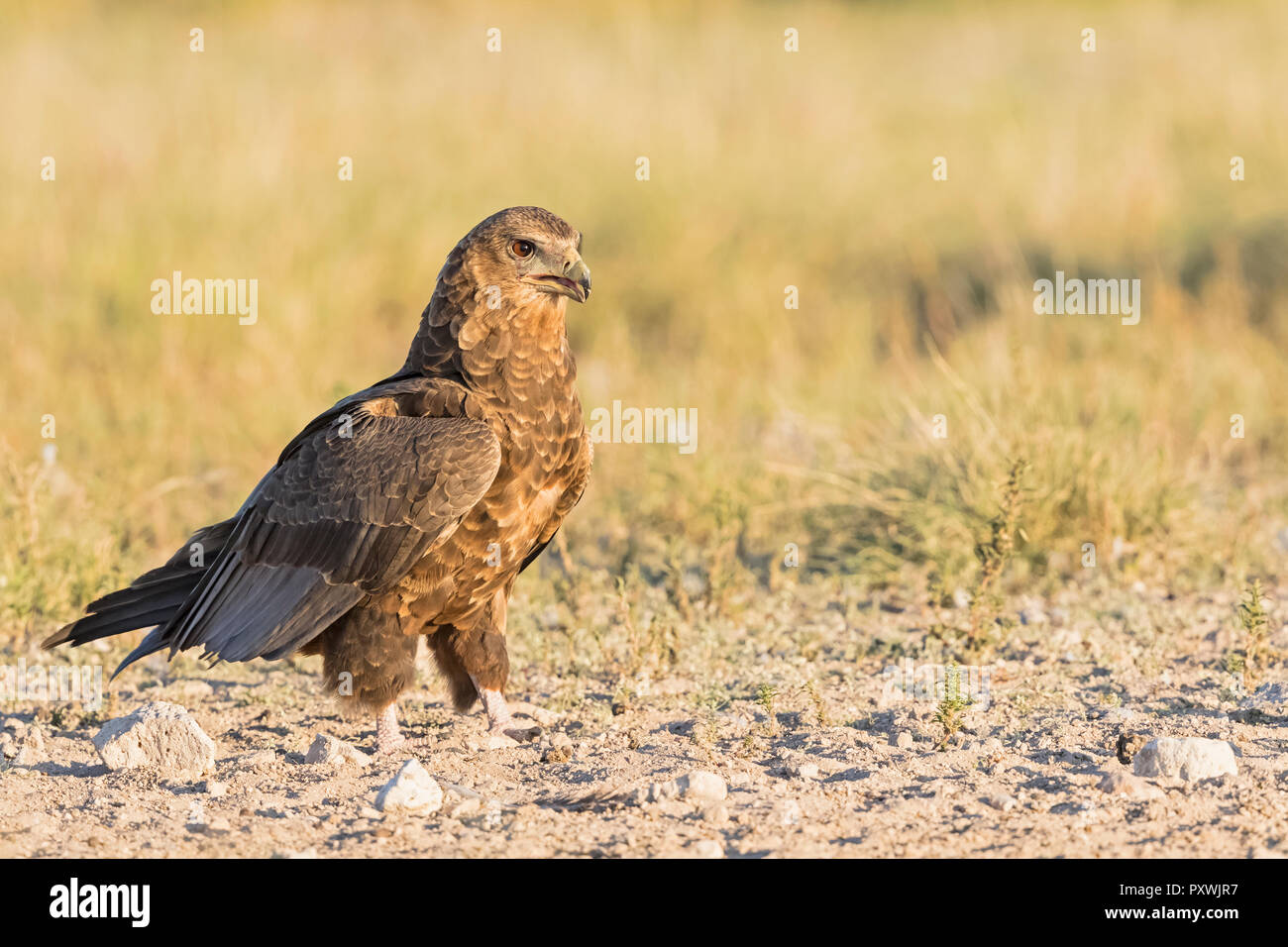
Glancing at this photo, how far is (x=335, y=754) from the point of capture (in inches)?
171

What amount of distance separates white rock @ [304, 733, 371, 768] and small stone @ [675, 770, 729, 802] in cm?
104

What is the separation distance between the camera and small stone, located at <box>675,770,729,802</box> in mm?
3814

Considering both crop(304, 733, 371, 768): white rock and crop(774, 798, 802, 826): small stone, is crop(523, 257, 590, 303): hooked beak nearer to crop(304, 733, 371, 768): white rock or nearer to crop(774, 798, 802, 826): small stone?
crop(304, 733, 371, 768): white rock

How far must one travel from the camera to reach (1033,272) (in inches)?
393

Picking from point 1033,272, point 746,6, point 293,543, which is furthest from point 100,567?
point 746,6

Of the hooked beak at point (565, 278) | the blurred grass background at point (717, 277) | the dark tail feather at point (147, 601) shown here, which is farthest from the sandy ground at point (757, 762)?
the hooked beak at point (565, 278)

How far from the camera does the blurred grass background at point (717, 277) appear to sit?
20.4 feet

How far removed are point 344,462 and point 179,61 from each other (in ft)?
35.6

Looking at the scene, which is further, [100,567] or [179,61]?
[179,61]

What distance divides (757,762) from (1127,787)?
39.7 inches

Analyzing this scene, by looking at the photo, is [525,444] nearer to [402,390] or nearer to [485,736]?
[402,390]

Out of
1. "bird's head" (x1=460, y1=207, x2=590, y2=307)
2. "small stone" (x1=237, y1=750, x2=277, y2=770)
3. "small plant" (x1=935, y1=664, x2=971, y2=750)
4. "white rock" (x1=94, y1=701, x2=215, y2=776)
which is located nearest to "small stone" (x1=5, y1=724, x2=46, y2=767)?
"white rock" (x1=94, y1=701, x2=215, y2=776)

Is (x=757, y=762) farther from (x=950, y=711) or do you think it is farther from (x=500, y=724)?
(x=500, y=724)

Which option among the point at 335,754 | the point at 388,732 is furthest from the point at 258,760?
the point at 388,732
